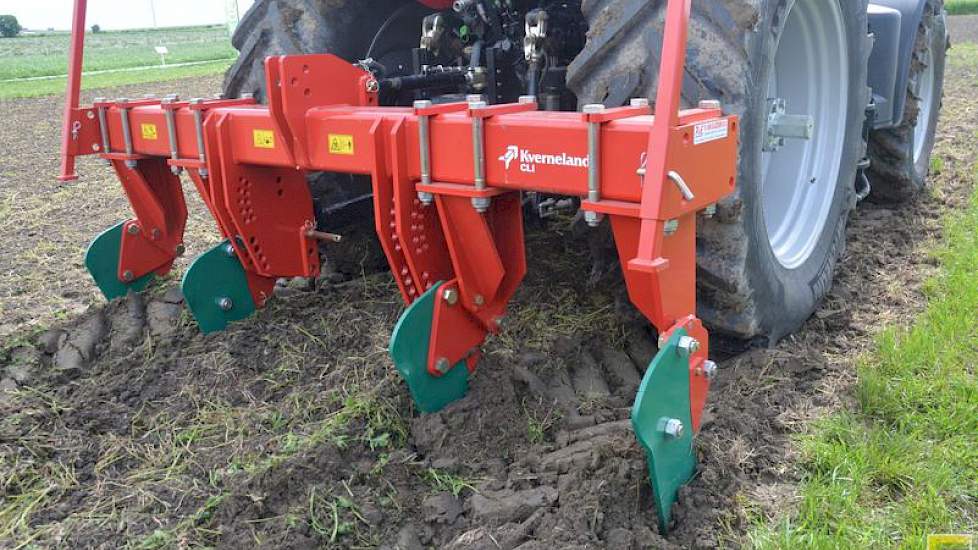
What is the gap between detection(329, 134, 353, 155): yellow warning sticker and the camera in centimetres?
264

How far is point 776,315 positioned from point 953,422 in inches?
23.4

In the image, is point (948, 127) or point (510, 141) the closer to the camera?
point (510, 141)

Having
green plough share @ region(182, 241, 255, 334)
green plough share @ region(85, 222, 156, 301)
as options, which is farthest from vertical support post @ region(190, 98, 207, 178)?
green plough share @ region(85, 222, 156, 301)

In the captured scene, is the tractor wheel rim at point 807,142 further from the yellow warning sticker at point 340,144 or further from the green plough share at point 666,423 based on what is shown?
the yellow warning sticker at point 340,144

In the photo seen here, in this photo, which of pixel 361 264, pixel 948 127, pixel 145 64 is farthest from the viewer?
pixel 145 64

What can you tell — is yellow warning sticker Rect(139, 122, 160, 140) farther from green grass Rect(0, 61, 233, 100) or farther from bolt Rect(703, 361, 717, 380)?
green grass Rect(0, 61, 233, 100)

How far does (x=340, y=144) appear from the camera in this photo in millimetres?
2670

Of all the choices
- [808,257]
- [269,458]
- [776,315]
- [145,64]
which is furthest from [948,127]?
[145,64]

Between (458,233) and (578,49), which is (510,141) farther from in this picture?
(578,49)

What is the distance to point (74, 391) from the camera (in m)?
3.02

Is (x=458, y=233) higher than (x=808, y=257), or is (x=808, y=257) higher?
(x=458, y=233)

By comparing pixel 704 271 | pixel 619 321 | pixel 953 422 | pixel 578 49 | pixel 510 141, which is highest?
pixel 578 49

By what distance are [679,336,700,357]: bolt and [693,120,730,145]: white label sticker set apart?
48 centimetres

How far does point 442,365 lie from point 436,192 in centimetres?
51
